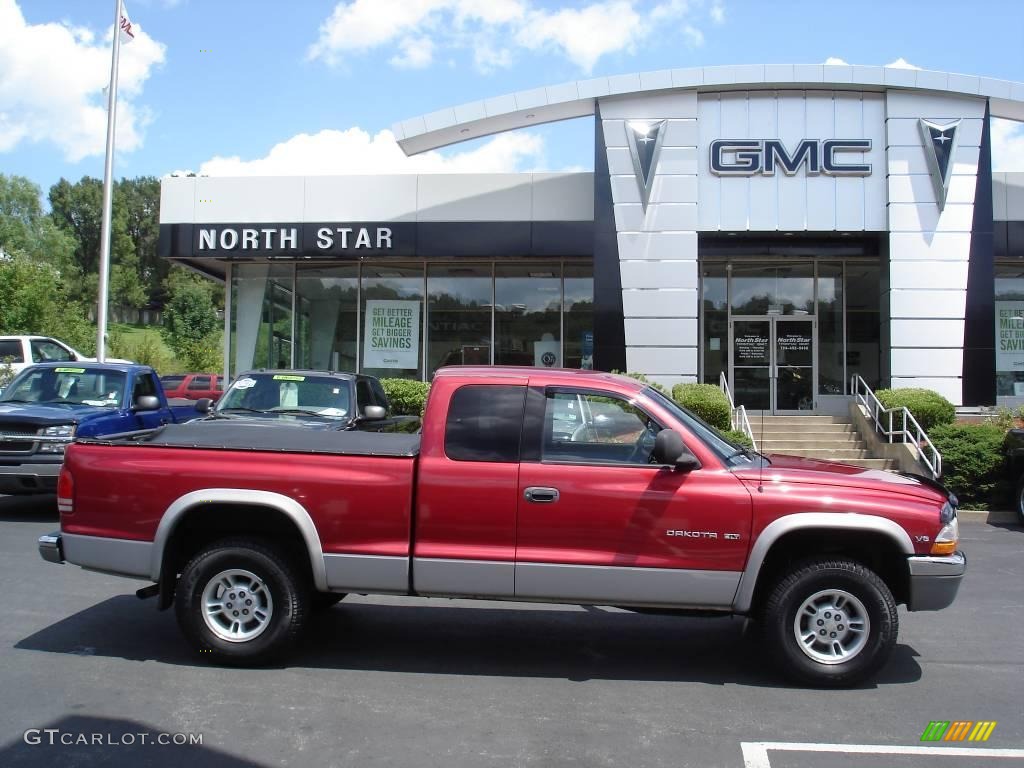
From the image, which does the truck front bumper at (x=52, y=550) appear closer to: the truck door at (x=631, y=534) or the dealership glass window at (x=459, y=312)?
the truck door at (x=631, y=534)

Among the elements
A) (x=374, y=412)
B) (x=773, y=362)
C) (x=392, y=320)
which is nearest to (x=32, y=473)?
(x=374, y=412)

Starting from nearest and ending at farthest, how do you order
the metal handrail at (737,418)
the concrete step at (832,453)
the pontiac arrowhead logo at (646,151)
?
the metal handrail at (737,418) < the concrete step at (832,453) < the pontiac arrowhead logo at (646,151)

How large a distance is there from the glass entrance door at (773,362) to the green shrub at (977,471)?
5.95 metres

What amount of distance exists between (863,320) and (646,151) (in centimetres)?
661

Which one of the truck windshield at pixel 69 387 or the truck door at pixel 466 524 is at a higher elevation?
the truck windshield at pixel 69 387

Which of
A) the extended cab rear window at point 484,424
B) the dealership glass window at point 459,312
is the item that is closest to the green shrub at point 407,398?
the dealership glass window at point 459,312

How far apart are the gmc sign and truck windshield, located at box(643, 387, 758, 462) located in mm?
12234

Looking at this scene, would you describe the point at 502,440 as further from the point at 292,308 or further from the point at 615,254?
the point at 292,308

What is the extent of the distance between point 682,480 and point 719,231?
12.7 metres

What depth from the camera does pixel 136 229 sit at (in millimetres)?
84375

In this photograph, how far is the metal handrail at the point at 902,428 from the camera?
43.8ft

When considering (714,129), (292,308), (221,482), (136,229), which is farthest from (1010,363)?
(136,229)

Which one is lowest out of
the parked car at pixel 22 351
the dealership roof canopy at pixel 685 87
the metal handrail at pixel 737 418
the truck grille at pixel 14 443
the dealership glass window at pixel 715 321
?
the truck grille at pixel 14 443

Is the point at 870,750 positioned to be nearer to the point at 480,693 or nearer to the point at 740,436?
the point at 480,693
